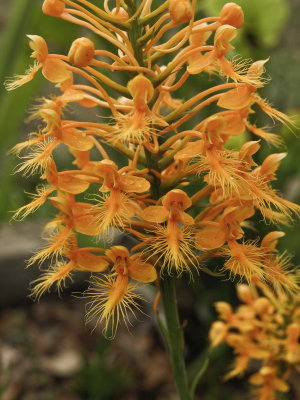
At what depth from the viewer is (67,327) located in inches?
98.8

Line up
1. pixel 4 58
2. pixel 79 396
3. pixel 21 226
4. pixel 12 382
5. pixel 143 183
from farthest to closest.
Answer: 1. pixel 21 226
2. pixel 12 382
3. pixel 79 396
4. pixel 4 58
5. pixel 143 183

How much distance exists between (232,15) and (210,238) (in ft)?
1.22

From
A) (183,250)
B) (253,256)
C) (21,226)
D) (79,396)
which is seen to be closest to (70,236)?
(183,250)

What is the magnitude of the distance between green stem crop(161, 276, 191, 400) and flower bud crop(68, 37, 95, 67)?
15.5 inches

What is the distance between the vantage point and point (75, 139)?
951 millimetres

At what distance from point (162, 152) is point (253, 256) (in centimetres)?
24

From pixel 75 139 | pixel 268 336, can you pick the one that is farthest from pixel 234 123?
pixel 268 336

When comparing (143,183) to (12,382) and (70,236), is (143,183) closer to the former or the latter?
(70,236)

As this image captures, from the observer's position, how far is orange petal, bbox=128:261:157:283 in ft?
3.09

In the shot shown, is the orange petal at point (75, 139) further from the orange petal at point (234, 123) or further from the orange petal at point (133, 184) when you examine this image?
the orange petal at point (234, 123)

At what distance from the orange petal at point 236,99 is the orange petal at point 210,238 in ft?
0.65

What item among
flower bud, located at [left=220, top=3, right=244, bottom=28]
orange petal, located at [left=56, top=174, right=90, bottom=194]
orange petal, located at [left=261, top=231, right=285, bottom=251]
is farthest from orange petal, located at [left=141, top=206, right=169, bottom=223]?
flower bud, located at [left=220, top=3, right=244, bottom=28]

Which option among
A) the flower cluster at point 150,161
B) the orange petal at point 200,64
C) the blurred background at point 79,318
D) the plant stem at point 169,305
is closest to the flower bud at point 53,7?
the flower cluster at point 150,161

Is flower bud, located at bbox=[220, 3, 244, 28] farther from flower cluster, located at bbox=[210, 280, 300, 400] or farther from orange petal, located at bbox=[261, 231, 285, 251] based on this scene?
flower cluster, located at bbox=[210, 280, 300, 400]
